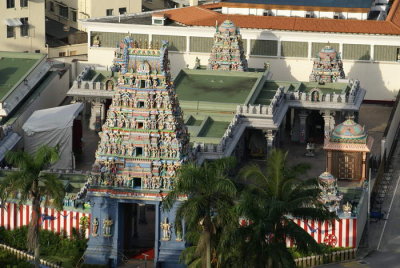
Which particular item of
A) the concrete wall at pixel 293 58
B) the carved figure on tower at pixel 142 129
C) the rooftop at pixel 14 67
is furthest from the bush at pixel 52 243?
the concrete wall at pixel 293 58

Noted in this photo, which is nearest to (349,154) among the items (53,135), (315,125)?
(315,125)

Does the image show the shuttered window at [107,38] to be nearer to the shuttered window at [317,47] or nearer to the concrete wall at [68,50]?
the concrete wall at [68,50]

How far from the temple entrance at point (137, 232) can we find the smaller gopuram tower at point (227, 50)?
34097 mm

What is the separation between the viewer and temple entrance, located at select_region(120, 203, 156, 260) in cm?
13450

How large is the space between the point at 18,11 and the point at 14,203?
2140 inches

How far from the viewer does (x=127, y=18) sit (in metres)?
192

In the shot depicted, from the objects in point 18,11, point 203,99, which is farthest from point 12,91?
point 18,11

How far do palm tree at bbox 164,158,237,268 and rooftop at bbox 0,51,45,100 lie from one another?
136 feet

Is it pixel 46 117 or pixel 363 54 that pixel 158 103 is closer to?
pixel 46 117

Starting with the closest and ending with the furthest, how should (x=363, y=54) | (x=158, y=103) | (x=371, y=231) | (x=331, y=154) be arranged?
(x=158, y=103) → (x=371, y=231) → (x=331, y=154) → (x=363, y=54)

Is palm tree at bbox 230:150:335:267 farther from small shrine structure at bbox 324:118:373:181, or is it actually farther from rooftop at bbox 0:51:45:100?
rooftop at bbox 0:51:45:100

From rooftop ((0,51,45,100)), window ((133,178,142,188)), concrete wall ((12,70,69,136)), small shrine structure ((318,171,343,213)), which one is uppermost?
rooftop ((0,51,45,100))

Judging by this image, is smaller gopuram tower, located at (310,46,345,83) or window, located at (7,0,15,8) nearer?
smaller gopuram tower, located at (310,46,345,83)

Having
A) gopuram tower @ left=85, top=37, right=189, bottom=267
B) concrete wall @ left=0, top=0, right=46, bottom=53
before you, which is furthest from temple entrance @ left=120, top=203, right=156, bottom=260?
concrete wall @ left=0, top=0, right=46, bottom=53
